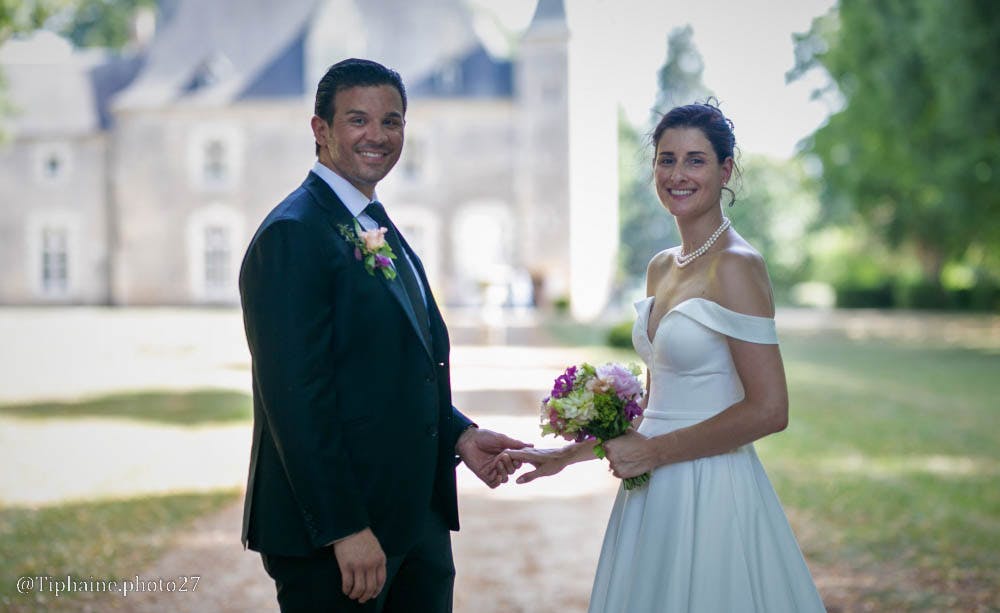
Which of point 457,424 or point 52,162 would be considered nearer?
point 457,424

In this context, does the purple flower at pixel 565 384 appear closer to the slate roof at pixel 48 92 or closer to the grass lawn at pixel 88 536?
the grass lawn at pixel 88 536

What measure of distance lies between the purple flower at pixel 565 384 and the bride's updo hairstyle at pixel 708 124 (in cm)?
71

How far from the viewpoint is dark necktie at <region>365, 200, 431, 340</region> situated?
260 cm

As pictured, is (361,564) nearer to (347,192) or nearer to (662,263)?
(347,192)

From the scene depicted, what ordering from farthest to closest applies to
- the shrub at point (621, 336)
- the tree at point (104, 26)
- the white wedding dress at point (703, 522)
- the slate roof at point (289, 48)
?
the tree at point (104, 26), the slate roof at point (289, 48), the shrub at point (621, 336), the white wedding dress at point (703, 522)

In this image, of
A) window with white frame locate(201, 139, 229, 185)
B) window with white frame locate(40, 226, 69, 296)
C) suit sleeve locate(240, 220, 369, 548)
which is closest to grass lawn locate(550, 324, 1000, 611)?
suit sleeve locate(240, 220, 369, 548)

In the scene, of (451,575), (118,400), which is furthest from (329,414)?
(118,400)

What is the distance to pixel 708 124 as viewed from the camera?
264 centimetres

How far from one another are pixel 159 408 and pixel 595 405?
10.2 m

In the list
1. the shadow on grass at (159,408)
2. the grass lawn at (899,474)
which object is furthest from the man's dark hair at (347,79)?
the shadow on grass at (159,408)

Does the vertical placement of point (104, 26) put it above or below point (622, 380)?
above

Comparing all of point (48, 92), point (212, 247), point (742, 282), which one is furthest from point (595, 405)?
point (48, 92)

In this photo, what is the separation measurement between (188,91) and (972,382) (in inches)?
987

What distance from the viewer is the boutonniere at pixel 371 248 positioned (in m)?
2.46
